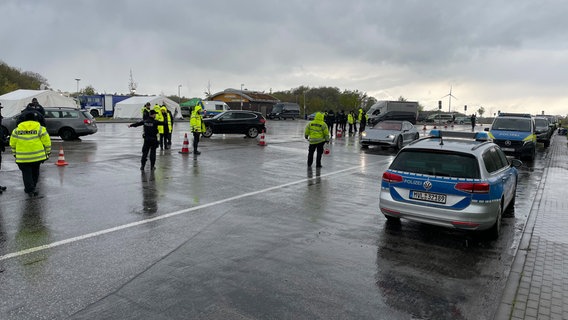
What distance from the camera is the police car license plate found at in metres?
6.24

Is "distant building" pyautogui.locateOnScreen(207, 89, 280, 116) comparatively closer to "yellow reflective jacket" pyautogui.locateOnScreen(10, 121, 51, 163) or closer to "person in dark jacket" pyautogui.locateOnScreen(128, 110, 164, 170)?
"person in dark jacket" pyautogui.locateOnScreen(128, 110, 164, 170)

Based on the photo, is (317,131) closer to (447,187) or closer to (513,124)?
(447,187)

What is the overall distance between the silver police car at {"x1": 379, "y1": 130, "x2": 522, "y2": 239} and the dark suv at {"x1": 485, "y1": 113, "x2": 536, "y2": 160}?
39.0 feet

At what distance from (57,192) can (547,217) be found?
9.84 meters

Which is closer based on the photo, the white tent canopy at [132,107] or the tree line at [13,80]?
the white tent canopy at [132,107]

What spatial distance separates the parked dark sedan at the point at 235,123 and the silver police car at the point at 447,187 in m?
18.7

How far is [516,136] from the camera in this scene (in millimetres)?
17594

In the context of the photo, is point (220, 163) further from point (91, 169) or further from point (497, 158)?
point (497, 158)

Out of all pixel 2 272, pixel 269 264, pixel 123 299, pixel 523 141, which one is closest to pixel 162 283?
pixel 123 299

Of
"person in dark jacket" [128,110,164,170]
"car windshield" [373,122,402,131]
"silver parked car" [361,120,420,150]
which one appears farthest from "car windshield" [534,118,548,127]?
"person in dark jacket" [128,110,164,170]

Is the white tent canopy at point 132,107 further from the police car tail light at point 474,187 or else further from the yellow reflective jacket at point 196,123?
the police car tail light at point 474,187

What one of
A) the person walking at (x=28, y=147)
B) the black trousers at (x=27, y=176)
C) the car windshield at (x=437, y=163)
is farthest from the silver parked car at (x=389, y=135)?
the black trousers at (x=27, y=176)

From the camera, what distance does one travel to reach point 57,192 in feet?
29.6

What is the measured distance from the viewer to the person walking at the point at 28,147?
28.2 feet
